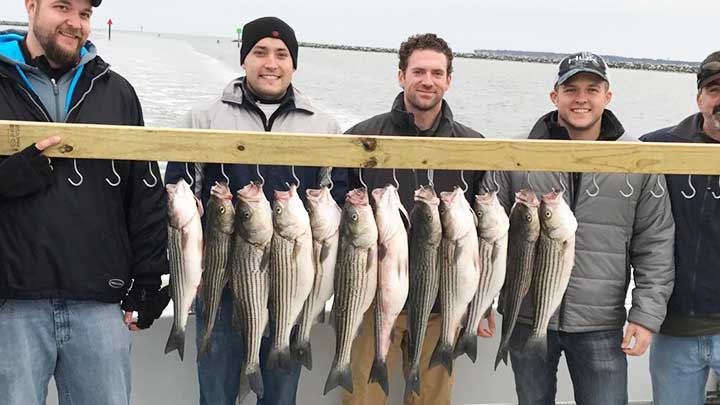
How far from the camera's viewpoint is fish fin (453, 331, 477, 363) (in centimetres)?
308

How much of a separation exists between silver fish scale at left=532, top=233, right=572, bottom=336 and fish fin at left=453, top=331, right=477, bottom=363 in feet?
0.92

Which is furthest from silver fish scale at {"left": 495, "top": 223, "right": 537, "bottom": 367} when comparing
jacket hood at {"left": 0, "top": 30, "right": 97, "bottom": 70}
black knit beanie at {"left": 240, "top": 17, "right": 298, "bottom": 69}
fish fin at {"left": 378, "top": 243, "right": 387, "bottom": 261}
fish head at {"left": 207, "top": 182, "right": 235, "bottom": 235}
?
jacket hood at {"left": 0, "top": 30, "right": 97, "bottom": 70}

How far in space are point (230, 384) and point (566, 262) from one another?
5.59 feet

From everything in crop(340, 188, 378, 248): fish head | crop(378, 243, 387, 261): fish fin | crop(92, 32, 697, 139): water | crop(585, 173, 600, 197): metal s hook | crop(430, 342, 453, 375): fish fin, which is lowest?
crop(430, 342, 453, 375): fish fin

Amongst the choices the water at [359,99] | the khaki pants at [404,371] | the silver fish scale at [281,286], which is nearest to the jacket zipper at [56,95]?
the silver fish scale at [281,286]

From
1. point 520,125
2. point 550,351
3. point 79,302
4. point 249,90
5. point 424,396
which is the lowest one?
point 424,396

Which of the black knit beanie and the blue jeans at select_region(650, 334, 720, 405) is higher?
the black knit beanie

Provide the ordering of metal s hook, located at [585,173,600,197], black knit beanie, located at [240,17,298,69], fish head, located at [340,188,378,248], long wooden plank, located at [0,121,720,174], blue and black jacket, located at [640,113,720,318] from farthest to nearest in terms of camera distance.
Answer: black knit beanie, located at [240,17,298,69]
blue and black jacket, located at [640,113,720,318]
metal s hook, located at [585,173,600,197]
fish head, located at [340,188,378,248]
long wooden plank, located at [0,121,720,174]

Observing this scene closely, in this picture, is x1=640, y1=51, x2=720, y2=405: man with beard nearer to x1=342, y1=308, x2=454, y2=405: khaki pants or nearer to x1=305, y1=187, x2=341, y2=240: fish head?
x1=342, y1=308, x2=454, y2=405: khaki pants

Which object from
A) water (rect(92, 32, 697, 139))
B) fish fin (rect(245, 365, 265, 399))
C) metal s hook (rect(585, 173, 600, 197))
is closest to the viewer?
fish fin (rect(245, 365, 265, 399))

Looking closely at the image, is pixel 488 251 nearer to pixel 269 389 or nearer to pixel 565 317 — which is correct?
pixel 565 317

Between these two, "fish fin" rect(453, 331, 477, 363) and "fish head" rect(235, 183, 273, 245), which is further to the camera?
"fish fin" rect(453, 331, 477, 363)

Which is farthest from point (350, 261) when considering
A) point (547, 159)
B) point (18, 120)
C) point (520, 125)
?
point (520, 125)

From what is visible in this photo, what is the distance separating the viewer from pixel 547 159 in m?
2.88
